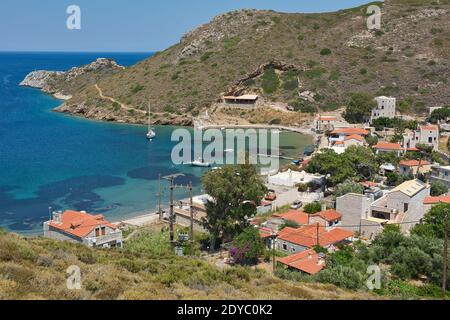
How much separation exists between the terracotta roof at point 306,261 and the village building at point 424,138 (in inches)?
1063

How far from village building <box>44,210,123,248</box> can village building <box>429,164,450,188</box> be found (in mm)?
22117

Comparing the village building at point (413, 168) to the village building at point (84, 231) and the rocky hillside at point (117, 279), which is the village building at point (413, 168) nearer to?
the village building at point (84, 231)

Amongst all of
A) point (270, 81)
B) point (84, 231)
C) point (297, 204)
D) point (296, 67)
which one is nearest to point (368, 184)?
point (297, 204)

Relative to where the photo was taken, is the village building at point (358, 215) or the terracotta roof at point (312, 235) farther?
the village building at point (358, 215)

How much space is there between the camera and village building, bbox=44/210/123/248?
24422mm

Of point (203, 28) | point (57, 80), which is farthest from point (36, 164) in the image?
point (57, 80)

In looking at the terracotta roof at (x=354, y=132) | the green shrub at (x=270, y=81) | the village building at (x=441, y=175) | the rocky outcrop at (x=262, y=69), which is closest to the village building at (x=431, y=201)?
the village building at (x=441, y=175)

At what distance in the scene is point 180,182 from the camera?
42.3 meters

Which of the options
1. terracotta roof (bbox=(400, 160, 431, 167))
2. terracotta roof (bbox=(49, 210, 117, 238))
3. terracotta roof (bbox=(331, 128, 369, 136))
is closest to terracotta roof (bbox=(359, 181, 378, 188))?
terracotta roof (bbox=(400, 160, 431, 167))

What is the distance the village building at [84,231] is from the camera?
961 inches

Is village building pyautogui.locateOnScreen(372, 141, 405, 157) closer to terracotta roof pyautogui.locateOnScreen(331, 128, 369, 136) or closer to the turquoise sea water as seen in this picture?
terracotta roof pyautogui.locateOnScreen(331, 128, 369, 136)

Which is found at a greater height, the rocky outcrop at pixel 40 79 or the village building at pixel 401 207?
the rocky outcrop at pixel 40 79

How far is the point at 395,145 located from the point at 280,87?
38.4 meters
